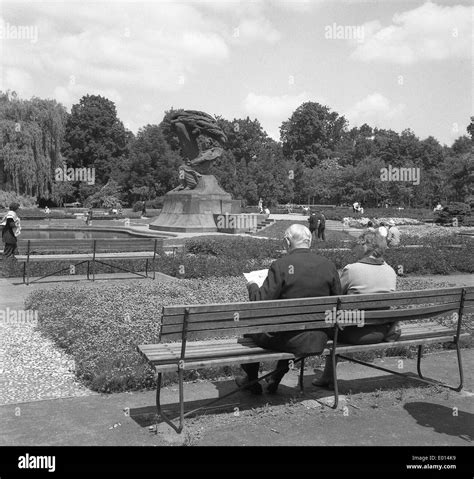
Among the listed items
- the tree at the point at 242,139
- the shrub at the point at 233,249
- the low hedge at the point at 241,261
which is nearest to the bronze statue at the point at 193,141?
the low hedge at the point at 241,261

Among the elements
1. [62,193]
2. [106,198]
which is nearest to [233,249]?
[106,198]

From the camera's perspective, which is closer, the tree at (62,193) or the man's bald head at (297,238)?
the man's bald head at (297,238)

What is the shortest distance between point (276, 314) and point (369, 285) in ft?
3.97

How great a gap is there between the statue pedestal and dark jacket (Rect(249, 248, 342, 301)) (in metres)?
20.9

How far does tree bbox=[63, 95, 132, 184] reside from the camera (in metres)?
67.6

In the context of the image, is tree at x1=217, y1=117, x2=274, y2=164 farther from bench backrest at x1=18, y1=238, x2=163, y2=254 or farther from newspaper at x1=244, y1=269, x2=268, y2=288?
newspaper at x1=244, y1=269, x2=268, y2=288

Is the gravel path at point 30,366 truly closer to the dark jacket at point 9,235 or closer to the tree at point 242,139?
the dark jacket at point 9,235

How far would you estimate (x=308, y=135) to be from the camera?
98.2m

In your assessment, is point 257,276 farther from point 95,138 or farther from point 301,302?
point 95,138

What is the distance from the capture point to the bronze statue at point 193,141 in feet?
92.4

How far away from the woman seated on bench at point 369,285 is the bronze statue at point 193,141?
75.3 ft

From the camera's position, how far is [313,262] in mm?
5012

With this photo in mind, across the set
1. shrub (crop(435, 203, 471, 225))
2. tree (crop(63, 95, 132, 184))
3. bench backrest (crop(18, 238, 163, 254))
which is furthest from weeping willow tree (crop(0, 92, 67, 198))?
bench backrest (crop(18, 238, 163, 254))
